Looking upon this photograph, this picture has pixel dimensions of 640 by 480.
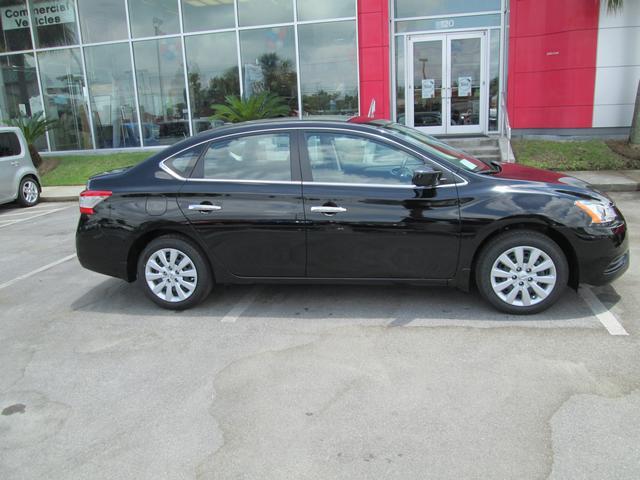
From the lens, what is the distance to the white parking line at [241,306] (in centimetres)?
487

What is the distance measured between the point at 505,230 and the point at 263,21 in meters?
12.8

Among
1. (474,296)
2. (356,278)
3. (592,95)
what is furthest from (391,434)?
(592,95)

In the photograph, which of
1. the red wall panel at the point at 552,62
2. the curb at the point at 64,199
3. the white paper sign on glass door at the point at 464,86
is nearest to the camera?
the curb at the point at 64,199

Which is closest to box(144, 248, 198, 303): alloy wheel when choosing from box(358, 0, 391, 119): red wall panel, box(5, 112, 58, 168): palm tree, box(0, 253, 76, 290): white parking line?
box(0, 253, 76, 290): white parking line

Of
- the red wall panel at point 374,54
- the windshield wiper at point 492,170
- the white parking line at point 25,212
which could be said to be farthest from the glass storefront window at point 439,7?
the windshield wiper at point 492,170

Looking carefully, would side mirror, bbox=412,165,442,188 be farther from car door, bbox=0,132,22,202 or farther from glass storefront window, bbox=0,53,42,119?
glass storefront window, bbox=0,53,42,119

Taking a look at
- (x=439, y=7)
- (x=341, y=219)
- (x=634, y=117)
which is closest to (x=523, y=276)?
(x=341, y=219)

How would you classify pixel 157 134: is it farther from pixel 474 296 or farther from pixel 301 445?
pixel 301 445

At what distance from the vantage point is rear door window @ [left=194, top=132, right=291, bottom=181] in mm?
4828

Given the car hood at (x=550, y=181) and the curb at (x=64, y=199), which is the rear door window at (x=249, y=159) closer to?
the car hood at (x=550, y=181)

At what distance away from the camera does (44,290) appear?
6.02 meters

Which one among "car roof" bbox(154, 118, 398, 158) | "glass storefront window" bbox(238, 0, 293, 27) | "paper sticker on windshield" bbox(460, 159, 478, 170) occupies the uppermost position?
"glass storefront window" bbox(238, 0, 293, 27)

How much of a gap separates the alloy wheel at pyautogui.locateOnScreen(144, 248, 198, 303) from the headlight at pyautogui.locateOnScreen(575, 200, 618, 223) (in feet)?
10.7

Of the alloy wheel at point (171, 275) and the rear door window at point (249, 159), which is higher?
the rear door window at point (249, 159)
